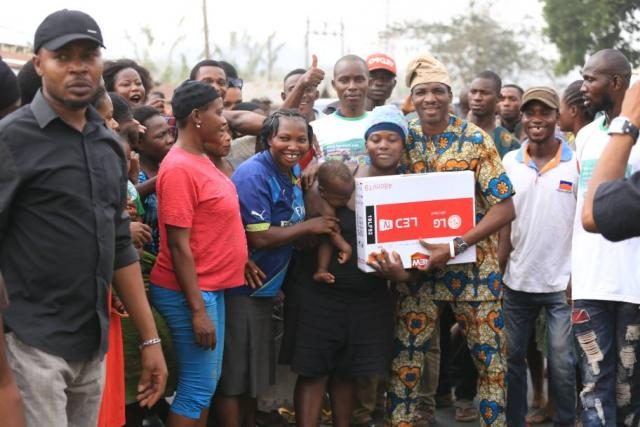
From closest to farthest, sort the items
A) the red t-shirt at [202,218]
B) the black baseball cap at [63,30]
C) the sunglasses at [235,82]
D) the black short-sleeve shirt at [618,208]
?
the black short-sleeve shirt at [618,208], the black baseball cap at [63,30], the red t-shirt at [202,218], the sunglasses at [235,82]

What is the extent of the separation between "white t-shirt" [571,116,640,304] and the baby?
1.22m

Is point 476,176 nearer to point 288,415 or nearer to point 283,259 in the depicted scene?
point 283,259

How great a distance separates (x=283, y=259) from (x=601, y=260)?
1.66 metres

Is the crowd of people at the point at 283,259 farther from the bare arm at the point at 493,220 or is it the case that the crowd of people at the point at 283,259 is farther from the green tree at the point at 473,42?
the green tree at the point at 473,42

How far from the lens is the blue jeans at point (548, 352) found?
17.3ft

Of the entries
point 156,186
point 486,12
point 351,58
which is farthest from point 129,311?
point 486,12

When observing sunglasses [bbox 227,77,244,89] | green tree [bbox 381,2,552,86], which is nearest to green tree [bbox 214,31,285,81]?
green tree [bbox 381,2,552,86]

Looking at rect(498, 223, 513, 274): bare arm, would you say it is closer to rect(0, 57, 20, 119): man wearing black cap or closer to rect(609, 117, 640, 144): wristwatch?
rect(609, 117, 640, 144): wristwatch

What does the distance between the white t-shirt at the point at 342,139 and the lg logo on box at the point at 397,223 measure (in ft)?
2.31

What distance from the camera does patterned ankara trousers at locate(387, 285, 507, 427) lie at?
15.9ft

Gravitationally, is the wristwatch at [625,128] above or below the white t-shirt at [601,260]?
above

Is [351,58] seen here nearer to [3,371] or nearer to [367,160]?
[367,160]

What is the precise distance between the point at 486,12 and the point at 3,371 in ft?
A: 137

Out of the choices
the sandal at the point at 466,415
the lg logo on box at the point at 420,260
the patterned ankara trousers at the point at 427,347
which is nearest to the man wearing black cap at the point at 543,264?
the patterned ankara trousers at the point at 427,347
